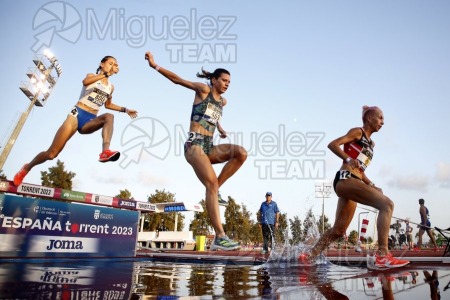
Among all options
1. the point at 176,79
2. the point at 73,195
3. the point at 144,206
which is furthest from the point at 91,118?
the point at 144,206

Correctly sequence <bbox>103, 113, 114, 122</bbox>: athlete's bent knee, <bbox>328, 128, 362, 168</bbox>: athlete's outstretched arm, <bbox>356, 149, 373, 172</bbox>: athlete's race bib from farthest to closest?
<bbox>103, 113, 114, 122</bbox>: athlete's bent knee, <bbox>356, 149, 373, 172</bbox>: athlete's race bib, <bbox>328, 128, 362, 168</bbox>: athlete's outstretched arm

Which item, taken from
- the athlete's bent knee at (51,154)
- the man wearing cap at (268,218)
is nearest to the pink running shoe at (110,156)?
the athlete's bent knee at (51,154)

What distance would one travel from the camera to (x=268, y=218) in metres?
11.6

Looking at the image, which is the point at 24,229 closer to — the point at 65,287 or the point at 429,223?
the point at 65,287

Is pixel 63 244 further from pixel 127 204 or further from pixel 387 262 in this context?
pixel 387 262

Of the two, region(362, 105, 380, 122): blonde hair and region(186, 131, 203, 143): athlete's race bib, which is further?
region(362, 105, 380, 122): blonde hair

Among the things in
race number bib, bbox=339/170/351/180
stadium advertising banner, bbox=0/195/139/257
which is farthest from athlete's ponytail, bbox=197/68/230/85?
stadium advertising banner, bbox=0/195/139/257

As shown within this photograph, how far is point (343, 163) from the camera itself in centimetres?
550

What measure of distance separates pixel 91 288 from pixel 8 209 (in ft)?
24.4

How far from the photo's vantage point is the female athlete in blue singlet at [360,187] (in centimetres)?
508

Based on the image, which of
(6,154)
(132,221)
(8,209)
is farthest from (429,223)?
(6,154)

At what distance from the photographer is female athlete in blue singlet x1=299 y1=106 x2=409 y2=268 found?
508cm

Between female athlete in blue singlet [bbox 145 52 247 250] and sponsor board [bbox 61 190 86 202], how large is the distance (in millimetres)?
7024

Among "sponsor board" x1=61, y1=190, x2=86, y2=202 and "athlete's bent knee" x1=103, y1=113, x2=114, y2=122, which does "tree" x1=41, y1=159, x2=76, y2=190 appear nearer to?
"sponsor board" x1=61, y1=190, x2=86, y2=202
